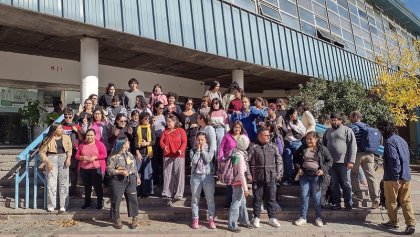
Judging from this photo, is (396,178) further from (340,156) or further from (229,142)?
(229,142)

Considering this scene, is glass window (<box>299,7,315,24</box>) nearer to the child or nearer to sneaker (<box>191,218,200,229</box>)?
the child

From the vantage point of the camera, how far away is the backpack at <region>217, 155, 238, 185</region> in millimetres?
5955

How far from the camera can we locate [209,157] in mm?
6188

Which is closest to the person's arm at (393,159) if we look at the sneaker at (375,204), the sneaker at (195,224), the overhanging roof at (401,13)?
the sneaker at (375,204)

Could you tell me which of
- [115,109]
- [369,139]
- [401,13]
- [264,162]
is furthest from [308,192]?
[401,13]

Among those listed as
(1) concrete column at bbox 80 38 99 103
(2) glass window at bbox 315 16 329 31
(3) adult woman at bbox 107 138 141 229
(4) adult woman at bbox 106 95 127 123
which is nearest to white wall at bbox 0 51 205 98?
(1) concrete column at bbox 80 38 99 103

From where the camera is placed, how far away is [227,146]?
625cm

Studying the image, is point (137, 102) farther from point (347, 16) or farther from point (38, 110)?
point (347, 16)

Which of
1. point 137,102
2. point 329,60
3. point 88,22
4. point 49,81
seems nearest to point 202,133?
point 137,102

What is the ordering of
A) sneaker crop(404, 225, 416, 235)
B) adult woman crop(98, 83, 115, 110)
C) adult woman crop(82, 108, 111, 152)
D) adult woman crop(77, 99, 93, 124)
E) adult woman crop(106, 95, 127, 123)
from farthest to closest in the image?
1. adult woman crop(98, 83, 115, 110)
2. adult woman crop(106, 95, 127, 123)
3. adult woman crop(77, 99, 93, 124)
4. adult woman crop(82, 108, 111, 152)
5. sneaker crop(404, 225, 416, 235)

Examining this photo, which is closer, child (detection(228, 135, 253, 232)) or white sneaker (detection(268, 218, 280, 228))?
child (detection(228, 135, 253, 232))

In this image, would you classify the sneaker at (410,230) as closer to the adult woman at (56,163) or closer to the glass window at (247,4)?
the adult woman at (56,163)

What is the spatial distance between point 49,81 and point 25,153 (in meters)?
7.97

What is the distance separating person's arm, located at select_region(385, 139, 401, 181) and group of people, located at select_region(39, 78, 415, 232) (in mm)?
54
